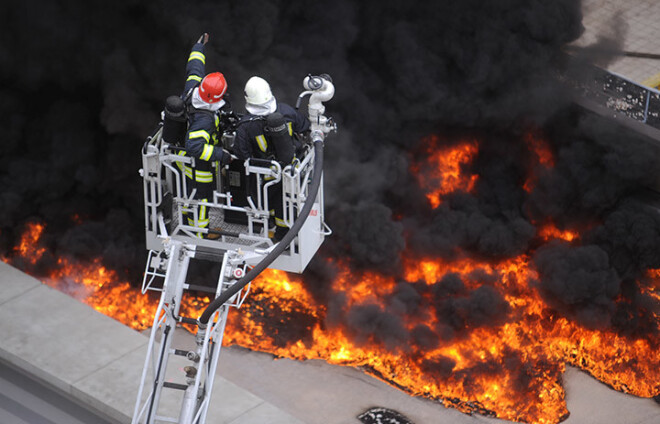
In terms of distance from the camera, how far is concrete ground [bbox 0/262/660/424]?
1126 centimetres

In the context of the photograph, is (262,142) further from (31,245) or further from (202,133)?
(31,245)

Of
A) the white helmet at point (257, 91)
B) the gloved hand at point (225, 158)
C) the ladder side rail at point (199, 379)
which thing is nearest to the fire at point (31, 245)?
the gloved hand at point (225, 158)

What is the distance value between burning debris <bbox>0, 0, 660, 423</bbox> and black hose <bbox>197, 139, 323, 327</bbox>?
503 centimetres

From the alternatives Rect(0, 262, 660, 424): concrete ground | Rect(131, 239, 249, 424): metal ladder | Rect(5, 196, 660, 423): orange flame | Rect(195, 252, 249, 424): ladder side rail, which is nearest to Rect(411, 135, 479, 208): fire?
Rect(5, 196, 660, 423): orange flame

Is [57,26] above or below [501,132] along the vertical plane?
above

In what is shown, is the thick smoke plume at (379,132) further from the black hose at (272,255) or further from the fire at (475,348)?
the black hose at (272,255)

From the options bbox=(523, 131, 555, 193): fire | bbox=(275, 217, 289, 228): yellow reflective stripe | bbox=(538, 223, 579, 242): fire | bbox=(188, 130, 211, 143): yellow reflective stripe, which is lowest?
bbox=(538, 223, 579, 242): fire

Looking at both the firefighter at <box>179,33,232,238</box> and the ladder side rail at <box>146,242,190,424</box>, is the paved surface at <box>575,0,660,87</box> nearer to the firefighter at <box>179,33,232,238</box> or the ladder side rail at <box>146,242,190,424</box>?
the firefighter at <box>179,33,232,238</box>

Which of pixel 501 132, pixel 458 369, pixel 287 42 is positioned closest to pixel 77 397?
pixel 458 369

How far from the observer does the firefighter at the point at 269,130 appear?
9930 millimetres

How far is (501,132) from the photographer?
16.2m

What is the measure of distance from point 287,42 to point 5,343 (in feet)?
19.5

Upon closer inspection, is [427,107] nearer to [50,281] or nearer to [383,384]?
[383,384]

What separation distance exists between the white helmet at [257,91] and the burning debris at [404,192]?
178 inches
